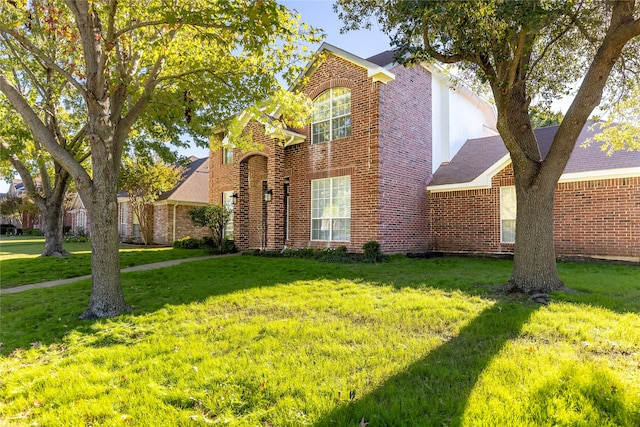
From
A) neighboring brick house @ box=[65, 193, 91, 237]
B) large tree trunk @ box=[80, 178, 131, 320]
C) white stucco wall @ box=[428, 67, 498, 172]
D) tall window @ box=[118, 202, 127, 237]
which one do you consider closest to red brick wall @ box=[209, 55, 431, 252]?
white stucco wall @ box=[428, 67, 498, 172]

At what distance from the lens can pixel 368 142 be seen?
1198cm

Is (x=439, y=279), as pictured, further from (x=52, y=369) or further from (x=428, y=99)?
(x=428, y=99)

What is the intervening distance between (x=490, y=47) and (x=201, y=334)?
6761 mm

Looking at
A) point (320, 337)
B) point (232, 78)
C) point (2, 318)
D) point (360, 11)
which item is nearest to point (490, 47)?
point (360, 11)

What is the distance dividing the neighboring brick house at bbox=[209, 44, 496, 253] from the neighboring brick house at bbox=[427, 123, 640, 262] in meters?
0.79

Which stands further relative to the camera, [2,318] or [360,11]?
[360,11]

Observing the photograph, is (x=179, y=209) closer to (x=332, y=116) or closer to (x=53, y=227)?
(x=53, y=227)

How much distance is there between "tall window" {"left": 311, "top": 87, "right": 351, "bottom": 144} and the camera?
12820mm

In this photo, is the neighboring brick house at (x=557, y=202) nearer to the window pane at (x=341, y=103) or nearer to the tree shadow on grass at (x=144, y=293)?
the window pane at (x=341, y=103)

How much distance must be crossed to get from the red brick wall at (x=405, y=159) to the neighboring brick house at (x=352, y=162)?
3 centimetres

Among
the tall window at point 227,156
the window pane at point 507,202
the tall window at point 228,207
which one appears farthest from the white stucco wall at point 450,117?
the tall window at point 227,156

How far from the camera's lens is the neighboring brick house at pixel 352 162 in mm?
11984

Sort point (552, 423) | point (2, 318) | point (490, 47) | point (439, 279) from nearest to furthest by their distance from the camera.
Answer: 1. point (552, 423)
2. point (2, 318)
3. point (490, 47)
4. point (439, 279)

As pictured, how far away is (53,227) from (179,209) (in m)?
7.37
